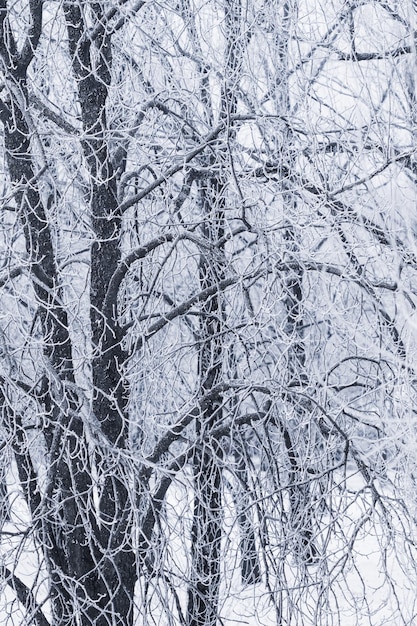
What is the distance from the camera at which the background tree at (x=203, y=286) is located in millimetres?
6191

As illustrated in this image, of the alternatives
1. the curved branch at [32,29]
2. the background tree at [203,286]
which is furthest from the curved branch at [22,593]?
the curved branch at [32,29]

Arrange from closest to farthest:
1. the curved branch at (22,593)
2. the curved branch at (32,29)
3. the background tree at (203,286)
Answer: the background tree at (203,286)
the curved branch at (22,593)
the curved branch at (32,29)

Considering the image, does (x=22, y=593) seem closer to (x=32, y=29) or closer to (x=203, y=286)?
(x=203, y=286)

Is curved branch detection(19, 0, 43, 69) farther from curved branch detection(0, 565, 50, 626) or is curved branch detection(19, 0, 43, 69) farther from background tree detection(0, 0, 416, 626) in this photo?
curved branch detection(0, 565, 50, 626)

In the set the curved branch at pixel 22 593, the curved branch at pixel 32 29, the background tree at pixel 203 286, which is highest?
the curved branch at pixel 32 29

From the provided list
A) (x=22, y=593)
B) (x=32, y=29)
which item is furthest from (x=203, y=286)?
(x=22, y=593)

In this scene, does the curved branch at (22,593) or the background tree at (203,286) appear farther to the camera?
the curved branch at (22,593)

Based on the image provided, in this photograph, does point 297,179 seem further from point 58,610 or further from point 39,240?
point 58,610

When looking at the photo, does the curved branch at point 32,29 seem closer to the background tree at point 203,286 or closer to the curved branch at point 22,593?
the background tree at point 203,286

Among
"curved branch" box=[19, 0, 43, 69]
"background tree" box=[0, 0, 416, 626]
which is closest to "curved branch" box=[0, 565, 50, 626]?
"background tree" box=[0, 0, 416, 626]

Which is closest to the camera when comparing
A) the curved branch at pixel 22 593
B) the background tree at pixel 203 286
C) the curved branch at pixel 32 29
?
the background tree at pixel 203 286

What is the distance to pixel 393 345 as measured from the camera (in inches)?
267

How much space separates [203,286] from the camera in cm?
761

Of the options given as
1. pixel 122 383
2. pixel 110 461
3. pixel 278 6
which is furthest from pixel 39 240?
pixel 278 6
